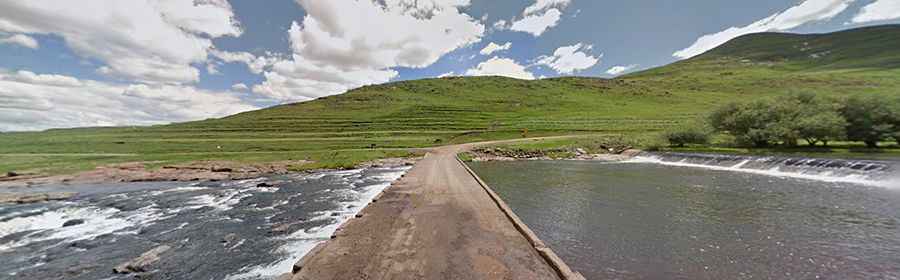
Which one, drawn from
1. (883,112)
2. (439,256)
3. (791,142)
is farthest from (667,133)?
(439,256)

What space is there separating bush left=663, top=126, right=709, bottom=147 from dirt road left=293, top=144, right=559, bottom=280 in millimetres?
52428

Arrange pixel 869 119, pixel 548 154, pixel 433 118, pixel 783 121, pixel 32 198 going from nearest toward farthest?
pixel 32 198
pixel 869 119
pixel 783 121
pixel 548 154
pixel 433 118

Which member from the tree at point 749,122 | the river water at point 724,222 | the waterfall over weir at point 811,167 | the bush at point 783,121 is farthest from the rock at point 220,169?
the tree at point 749,122

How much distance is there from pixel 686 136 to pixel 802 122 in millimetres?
15683

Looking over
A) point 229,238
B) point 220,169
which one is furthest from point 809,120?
point 220,169

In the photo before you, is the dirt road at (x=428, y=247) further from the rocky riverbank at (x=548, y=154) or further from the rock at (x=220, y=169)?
the rocky riverbank at (x=548, y=154)

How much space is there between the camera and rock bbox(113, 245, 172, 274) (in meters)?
11.4

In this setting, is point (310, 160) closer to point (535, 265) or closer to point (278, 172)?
point (278, 172)

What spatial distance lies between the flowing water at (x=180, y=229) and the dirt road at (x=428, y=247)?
8.24 ft

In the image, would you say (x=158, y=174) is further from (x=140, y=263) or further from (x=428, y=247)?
(x=428, y=247)

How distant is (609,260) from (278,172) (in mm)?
38795

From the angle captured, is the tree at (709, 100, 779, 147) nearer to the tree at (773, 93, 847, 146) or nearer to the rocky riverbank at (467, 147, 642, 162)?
the tree at (773, 93, 847, 146)

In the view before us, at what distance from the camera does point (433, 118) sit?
109312 millimetres

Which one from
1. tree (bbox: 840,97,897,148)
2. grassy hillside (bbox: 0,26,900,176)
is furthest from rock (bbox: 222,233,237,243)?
tree (bbox: 840,97,897,148)
